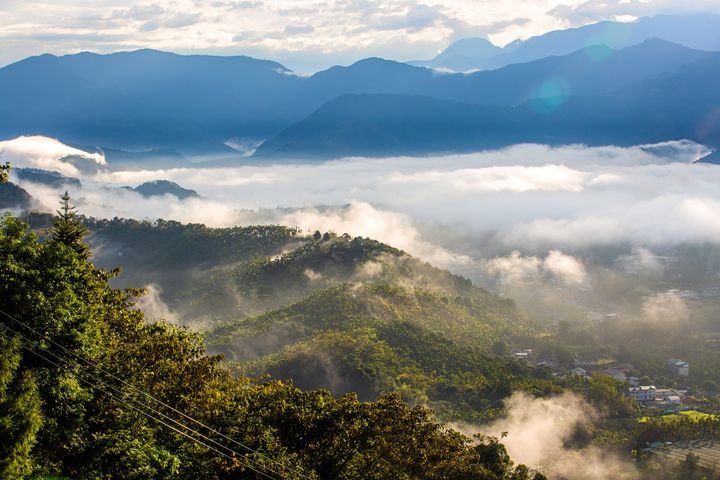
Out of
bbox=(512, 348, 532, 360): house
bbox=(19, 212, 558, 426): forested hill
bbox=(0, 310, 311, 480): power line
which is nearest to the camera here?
bbox=(0, 310, 311, 480): power line

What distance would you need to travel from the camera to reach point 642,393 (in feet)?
501

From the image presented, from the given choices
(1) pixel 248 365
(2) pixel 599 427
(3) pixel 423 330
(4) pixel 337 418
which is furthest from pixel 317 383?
(4) pixel 337 418

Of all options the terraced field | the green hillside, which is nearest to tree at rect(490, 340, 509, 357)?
the green hillside

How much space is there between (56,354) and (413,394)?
3507 inches

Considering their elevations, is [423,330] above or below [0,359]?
below

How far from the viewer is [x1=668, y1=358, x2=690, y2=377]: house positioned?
18174cm

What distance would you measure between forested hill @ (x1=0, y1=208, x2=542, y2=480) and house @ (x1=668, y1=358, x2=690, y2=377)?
6194 inches

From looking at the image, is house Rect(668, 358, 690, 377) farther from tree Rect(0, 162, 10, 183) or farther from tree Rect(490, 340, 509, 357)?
tree Rect(0, 162, 10, 183)

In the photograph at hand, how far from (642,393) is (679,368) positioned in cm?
3802

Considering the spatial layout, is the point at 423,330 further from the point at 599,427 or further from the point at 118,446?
the point at 118,446

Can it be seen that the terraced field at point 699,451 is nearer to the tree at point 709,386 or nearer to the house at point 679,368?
the tree at point 709,386

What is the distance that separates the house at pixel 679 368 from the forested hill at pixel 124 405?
157319 millimetres

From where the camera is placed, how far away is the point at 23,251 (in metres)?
32.9

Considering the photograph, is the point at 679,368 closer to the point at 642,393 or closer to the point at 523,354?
the point at 642,393
